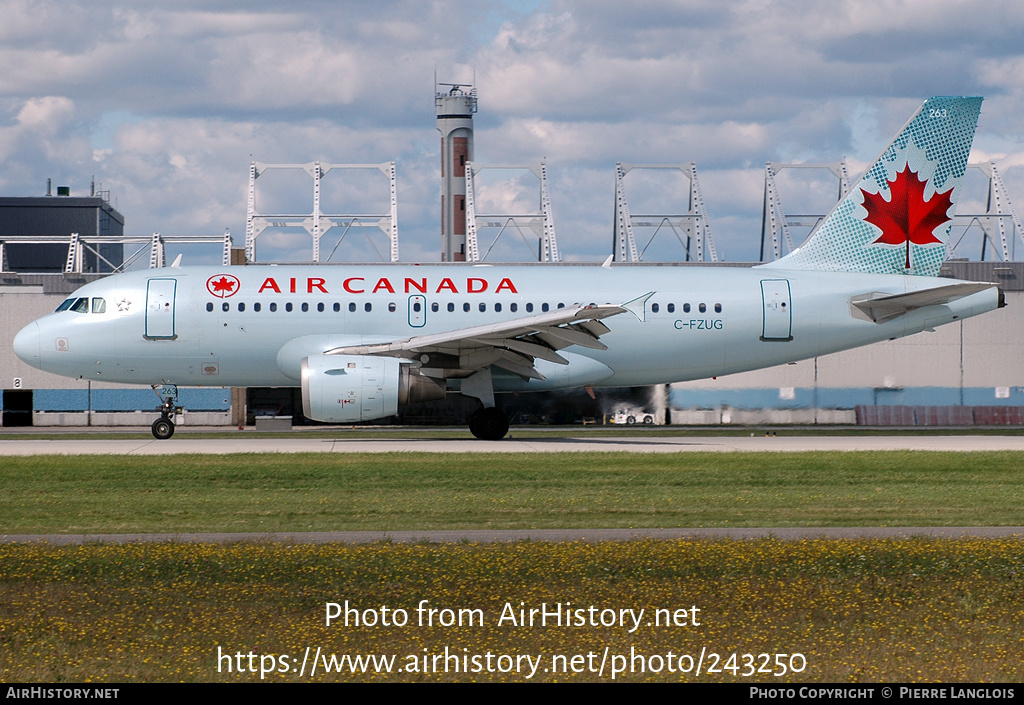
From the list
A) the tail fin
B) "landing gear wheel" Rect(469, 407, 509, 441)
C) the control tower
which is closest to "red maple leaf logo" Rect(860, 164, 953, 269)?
the tail fin

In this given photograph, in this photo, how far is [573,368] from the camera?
31156mm

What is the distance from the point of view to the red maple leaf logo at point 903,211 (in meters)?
32.8

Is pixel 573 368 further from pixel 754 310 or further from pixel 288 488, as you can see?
pixel 288 488

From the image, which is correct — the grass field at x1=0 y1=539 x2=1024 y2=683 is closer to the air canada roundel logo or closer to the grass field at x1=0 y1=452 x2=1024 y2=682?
the grass field at x1=0 y1=452 x2=1024 y2=682

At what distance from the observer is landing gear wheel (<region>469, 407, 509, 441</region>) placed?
31078 mm

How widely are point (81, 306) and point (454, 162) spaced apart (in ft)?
244

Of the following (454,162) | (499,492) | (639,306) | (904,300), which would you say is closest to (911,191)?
(904,300)

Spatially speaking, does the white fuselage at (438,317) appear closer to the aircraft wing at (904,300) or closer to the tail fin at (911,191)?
the aircraft wing at (904,300)

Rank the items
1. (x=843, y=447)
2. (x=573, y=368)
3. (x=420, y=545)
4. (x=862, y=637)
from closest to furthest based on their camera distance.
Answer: (x=862, y=637) → (x=420, y=545) → (x=843, y=447) → (x=573, y=368)

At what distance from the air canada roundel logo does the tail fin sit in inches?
686

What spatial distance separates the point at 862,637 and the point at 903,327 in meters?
23.9

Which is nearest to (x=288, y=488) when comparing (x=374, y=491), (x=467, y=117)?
(x=374, y=491)

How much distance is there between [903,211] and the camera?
3284cm

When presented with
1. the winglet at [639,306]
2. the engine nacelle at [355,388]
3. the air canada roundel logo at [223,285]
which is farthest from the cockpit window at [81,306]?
the winglet at [639,306]
